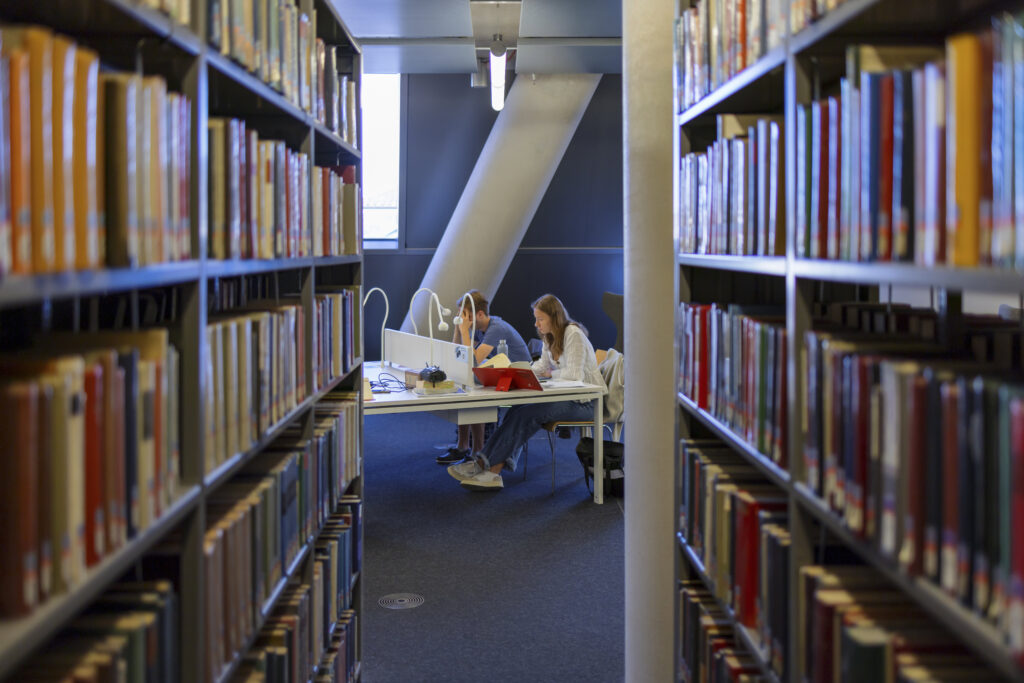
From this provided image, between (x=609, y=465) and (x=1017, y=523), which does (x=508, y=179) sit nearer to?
(x=609, y=465)

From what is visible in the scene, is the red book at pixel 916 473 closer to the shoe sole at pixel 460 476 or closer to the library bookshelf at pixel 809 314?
the library bookshelf at pixel 809 314

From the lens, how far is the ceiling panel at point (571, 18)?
20.5 ft

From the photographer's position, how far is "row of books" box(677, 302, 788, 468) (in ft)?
6.02

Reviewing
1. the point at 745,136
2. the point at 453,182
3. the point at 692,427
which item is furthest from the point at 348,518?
the point at 453,182

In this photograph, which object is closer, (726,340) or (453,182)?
(726,340)

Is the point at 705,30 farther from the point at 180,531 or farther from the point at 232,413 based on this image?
the point at 180,531

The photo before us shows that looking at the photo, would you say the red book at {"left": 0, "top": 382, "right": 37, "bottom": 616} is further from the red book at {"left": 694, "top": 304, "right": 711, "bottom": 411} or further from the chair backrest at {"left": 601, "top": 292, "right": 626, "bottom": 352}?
the chair backrest at {"left": 601, "top": 292, "right": 626, "bottom": 352}

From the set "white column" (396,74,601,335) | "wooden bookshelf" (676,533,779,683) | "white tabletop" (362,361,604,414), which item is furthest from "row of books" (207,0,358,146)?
"white column" (396,74,601,335)

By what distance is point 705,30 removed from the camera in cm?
240

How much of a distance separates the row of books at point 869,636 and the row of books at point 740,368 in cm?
27

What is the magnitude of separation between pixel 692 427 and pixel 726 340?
24.6 inches

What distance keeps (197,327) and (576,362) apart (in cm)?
464

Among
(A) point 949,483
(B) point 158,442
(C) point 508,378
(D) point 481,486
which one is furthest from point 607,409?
(A) point 949,483

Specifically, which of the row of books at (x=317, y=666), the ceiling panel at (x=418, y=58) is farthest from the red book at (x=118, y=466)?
the ceiling panel at (x=418, y=58)
